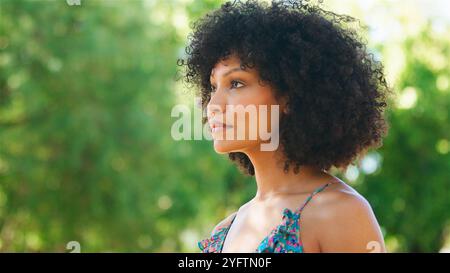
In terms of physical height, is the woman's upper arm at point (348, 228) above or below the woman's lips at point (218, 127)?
below

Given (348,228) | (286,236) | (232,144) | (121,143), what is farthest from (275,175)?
(121,143)

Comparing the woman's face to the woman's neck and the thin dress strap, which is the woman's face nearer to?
the woman's neck

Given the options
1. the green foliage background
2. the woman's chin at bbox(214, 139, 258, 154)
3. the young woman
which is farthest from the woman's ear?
the green foliage background

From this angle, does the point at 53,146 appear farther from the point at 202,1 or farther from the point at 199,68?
the point at 199,68

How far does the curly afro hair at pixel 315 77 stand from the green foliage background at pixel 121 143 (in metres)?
9.39

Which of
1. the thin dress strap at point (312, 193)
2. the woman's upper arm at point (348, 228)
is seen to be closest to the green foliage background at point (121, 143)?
the thin dress strap at point (312, 193)

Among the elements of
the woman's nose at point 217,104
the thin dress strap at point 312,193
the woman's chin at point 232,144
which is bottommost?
the thin dress strap at point 312,193

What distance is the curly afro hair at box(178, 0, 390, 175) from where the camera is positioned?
243 cm

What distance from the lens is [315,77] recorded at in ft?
8.08

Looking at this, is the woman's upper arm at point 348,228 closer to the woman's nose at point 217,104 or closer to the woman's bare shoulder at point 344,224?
the woman's bare shoulder at point 344,224

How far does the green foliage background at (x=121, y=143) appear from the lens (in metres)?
12.9

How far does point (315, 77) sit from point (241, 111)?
28cm
